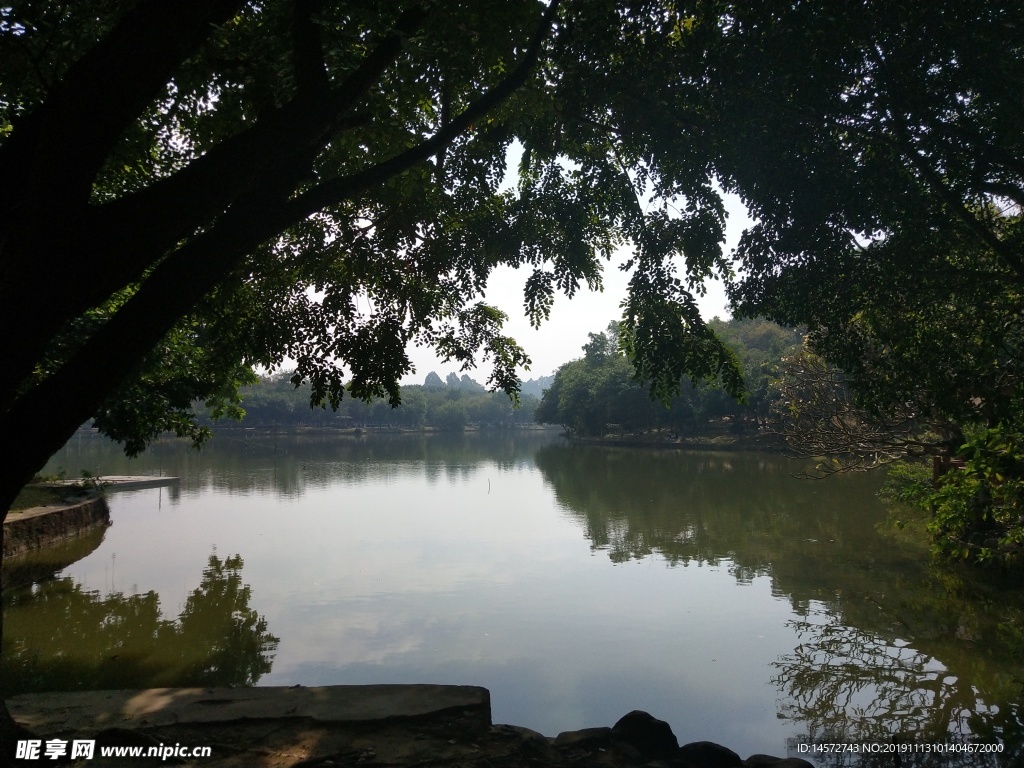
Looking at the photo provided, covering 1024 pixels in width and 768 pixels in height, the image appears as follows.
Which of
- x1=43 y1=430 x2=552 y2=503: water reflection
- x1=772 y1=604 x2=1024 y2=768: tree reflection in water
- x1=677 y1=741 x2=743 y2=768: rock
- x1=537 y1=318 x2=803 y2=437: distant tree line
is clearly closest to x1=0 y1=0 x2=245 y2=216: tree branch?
x1=677 y1=741 x2=743 y2=768: rock

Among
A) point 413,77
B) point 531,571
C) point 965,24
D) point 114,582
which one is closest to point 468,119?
point 413,77

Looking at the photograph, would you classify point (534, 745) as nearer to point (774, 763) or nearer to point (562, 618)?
point (774, 763)

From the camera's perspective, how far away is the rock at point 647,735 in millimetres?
4371

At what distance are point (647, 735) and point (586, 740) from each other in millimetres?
405

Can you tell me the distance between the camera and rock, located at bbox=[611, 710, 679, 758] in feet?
14.3

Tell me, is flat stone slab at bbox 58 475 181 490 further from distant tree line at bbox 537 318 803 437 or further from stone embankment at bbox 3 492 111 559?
distant tree line at bbox 537 318 803 437

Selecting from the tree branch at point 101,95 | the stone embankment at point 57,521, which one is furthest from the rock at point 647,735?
the stone embankment at point 57,521

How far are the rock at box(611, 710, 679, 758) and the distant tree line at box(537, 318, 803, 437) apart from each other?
3329 centimetres

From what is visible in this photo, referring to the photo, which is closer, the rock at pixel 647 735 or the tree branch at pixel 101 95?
the tree branch at pixel 101 95

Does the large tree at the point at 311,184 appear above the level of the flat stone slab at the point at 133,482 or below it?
above

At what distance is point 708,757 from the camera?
428 cm

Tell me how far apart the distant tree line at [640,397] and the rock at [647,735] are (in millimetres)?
33292

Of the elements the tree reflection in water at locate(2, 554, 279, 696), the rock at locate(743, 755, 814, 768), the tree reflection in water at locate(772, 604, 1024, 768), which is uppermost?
the rock at locate(743, 755, 814, 768)

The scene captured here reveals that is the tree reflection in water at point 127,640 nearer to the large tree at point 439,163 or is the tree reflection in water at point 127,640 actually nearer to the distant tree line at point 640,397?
the large tree at point 439,163
